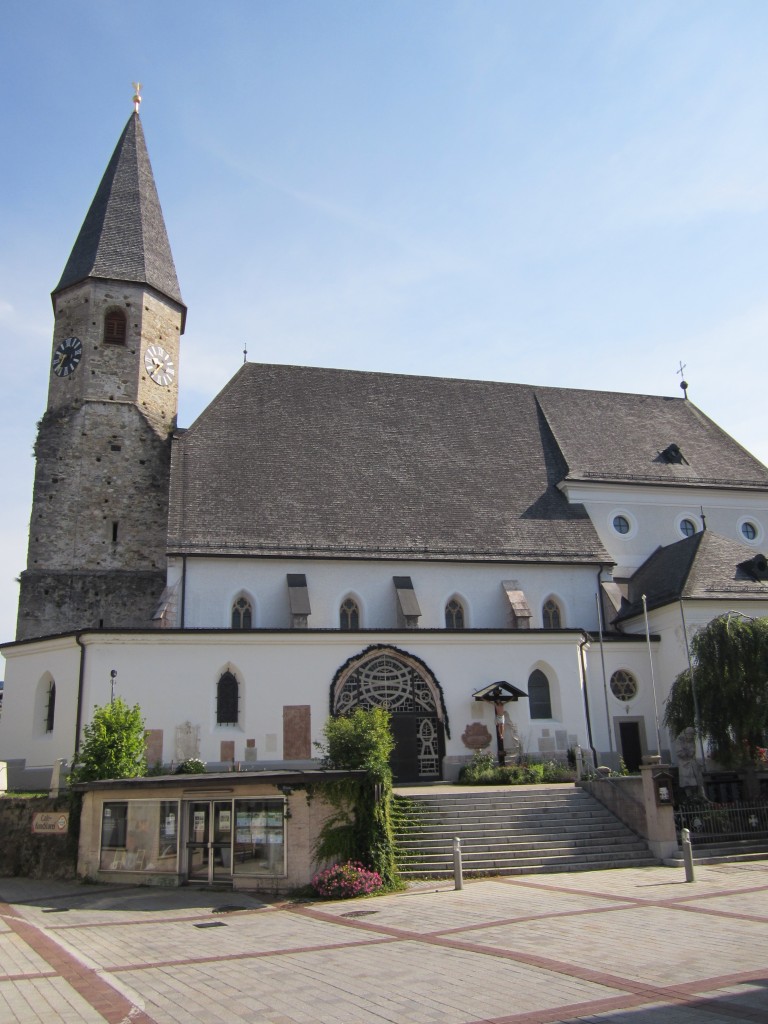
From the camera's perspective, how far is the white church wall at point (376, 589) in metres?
28.3

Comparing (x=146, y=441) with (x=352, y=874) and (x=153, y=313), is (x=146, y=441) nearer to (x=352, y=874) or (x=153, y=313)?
(x=153, y=313)

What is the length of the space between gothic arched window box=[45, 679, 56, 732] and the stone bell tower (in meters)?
3.26

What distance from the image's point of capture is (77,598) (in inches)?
1151

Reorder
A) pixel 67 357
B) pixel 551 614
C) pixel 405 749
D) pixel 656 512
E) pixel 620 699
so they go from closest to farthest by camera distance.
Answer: pixel 405 749 < pixel 620 699 < pixel 551 614 < pixel 67 357 < pixel 656 512

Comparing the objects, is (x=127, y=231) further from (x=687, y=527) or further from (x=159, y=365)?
(x=687, y=527)

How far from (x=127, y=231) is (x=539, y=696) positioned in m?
23.3

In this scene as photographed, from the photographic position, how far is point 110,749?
2072 cm

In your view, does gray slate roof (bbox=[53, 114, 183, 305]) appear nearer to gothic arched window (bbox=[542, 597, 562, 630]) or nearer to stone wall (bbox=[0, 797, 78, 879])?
gothic arched window (bbox=[542, 597, 562, 630])

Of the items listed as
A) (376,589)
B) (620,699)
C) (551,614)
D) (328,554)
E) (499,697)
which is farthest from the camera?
(551,614)

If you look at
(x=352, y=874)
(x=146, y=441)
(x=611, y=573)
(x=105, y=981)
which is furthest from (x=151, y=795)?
(x=611, y=573)

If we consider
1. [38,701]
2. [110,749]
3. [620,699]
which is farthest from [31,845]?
[620,699]

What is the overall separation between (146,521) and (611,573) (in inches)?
662

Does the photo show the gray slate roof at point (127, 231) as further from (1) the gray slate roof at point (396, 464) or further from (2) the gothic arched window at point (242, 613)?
(2) the gothic arched window at point (242, 613)

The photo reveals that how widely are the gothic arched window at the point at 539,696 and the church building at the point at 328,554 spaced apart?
0.07m
